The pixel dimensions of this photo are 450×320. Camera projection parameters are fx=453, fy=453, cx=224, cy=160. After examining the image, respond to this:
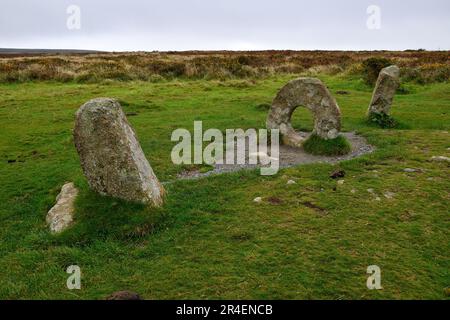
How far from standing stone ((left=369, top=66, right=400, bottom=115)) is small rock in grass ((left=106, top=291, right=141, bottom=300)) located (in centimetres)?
1626

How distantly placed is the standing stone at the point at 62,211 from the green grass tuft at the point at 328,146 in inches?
325

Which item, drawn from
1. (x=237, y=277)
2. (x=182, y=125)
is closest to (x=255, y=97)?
(x=182, y=125)

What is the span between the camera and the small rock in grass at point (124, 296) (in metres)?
7.13

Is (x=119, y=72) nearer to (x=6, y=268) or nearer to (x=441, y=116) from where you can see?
(x=441, y=116)

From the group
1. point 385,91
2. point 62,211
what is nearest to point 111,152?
point 62,211

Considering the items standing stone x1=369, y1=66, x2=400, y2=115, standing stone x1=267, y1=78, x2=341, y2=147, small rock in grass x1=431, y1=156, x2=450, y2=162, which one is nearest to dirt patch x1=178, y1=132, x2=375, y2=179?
standing stone x1=267, y1=78, x2=341, y2=147

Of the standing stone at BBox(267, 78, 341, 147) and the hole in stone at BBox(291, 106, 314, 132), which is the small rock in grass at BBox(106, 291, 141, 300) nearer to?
the standing stone at BBox(267, 78, 341, 147)

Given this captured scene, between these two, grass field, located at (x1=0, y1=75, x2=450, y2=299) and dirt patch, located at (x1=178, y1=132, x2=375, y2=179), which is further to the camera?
dirt patch, located at (x1=178, y1=132, x2=375, y2=179)

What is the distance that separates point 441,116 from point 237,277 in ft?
59.3

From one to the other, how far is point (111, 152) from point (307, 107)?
8800 millimetres

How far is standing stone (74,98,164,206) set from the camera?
10258 mm

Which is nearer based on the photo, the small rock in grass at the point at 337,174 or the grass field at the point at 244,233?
the grass field at the point at 244,233

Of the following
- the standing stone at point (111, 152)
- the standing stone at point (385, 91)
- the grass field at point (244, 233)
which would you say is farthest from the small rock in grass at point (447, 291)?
the standing stone at point (385, 91)

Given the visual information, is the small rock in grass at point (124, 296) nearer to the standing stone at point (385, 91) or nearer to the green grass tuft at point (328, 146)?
the green grass tuft at point (328, 146)
